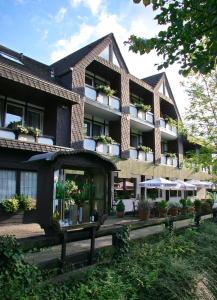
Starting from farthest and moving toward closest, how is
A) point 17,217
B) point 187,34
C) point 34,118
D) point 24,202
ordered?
point 34,118
point 24,202
point 17,217
point 187,34

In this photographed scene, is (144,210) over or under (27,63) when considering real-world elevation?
under

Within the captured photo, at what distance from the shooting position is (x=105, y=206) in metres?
8.01

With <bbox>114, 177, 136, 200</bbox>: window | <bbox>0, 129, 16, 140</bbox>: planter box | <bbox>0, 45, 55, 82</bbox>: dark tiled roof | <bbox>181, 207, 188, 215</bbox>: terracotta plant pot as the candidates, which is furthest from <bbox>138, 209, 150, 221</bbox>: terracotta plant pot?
<bbox>0, 45, 55, 82</bbox>: dark tiled roof

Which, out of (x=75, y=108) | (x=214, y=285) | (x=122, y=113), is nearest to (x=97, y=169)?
(x=214, y=285)

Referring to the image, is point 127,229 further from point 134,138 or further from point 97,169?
point 134,138

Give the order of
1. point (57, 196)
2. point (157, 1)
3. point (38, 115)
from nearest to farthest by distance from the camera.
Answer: point (157, 1)
point (57, 196)
point (38, 115)

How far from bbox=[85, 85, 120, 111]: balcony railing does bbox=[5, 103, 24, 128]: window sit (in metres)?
4.36

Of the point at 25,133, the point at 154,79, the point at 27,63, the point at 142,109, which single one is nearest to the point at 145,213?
the point at 25,133

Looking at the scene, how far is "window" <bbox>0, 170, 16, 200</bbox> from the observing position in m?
15.6

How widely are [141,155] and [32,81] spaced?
37.3 feet

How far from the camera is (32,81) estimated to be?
51.4 feet

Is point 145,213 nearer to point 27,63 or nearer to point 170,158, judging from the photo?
point 27,63

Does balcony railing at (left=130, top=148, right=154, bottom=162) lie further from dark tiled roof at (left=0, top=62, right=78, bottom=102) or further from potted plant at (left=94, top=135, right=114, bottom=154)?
dark tiled roof at (left=0, top=62, right=78, bottom=102)

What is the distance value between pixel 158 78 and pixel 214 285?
24.4 m
